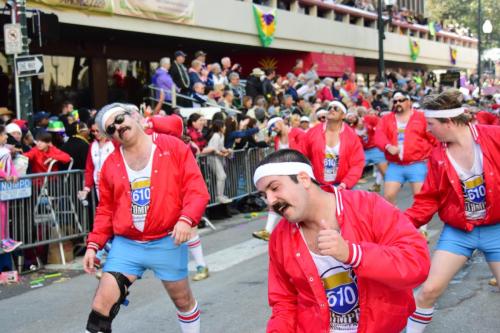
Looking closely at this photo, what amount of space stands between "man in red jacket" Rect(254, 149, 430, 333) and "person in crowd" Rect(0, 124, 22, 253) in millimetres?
6125

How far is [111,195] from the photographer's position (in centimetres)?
547

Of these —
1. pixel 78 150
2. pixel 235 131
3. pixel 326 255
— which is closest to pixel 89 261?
pixel 326 255

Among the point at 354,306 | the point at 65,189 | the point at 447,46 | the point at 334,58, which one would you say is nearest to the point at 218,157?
the point at 65,189

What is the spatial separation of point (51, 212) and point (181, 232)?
5186mm

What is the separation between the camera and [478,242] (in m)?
5.31

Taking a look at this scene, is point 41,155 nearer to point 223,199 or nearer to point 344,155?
point 223,199

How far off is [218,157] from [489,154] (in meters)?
8.40

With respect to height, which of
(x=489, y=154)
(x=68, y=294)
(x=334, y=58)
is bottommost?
(x=68, y=294)

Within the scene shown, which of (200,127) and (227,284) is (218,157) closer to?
(200,127)

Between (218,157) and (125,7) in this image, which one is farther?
(125,7)

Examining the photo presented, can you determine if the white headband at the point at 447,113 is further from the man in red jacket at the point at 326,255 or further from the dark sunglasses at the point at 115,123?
the dark sunglasses at the point at 115,123

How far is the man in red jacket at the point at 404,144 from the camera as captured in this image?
9695mm

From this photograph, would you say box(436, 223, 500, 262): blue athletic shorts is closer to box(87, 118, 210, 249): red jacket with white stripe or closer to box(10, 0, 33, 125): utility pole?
box(87, 118, 210, 249): red jacket with white stripe

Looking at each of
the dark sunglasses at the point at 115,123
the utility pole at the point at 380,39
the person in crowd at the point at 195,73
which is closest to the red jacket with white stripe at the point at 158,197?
the dark sunglasses at the point at 115,123
